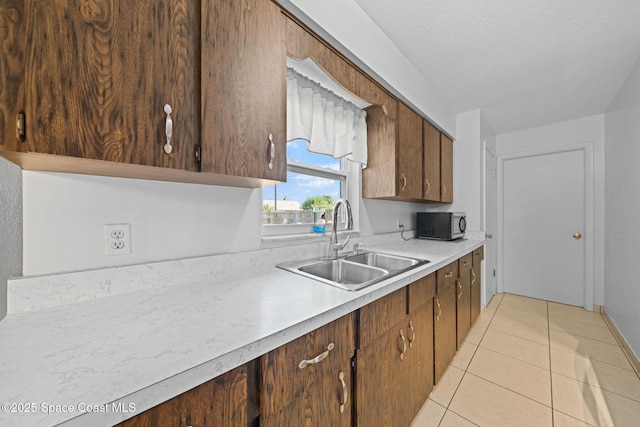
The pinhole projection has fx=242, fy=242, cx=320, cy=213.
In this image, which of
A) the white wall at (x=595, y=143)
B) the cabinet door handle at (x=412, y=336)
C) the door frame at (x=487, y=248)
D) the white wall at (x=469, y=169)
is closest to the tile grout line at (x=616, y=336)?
the white wall at (x=595, y=143)

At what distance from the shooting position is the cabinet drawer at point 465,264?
1.96m

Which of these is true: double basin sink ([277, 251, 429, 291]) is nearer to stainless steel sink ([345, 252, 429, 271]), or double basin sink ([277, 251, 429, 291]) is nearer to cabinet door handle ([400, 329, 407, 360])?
stainless steel sink ([345, 252, 429, 271])

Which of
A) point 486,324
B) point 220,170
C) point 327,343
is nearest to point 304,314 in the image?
point 327,343

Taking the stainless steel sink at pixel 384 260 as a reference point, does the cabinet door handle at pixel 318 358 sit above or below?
below

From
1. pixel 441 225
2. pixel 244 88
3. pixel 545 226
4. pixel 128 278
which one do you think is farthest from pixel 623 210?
pixel 128 278

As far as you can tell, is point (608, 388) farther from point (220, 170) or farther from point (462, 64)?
point (220, 170)

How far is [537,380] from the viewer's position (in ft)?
5.68

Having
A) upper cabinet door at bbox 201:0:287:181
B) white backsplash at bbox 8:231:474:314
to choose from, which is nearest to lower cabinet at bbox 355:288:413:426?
white backsplash at bbox 8:231:474:314

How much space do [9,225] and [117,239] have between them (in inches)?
9.9

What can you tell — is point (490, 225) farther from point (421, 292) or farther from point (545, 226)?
point (421, 292)

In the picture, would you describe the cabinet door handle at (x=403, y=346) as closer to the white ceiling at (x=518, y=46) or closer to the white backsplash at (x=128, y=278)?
the white backsplash at (x=128, y=278)

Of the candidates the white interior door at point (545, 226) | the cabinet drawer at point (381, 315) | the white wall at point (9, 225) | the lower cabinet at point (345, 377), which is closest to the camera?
the lower cabinet at point (345, 377)

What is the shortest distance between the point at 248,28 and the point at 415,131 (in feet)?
5.45

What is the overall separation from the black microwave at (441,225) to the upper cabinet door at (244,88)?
205cm
